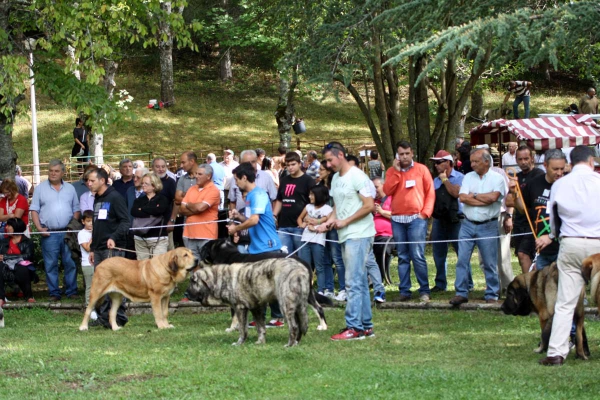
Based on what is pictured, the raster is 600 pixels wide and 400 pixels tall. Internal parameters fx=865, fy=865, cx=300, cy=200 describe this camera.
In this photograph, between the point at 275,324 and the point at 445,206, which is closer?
the point at 275,324

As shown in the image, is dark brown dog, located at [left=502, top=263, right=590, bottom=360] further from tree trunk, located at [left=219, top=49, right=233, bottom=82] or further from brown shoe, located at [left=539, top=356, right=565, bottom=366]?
tree trunk, located at [left=219, top=49, right=233, bottom=82]

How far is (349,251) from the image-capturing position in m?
9.05

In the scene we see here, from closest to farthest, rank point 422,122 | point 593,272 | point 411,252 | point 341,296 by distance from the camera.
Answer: point 593,272 < point 411,252 < point 341,296 < point 422,122

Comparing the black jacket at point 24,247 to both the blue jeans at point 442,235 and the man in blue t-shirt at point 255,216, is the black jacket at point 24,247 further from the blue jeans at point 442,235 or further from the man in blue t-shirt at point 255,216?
the blue jeans at point 442,235

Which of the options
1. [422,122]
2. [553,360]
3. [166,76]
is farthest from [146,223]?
[166,76]

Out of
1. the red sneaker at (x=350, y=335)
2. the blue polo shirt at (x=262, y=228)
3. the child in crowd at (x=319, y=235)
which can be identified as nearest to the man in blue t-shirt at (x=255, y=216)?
the blue polo shirt at (x=262, y=228)

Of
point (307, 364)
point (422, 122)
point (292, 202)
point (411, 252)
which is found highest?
point (422, 122)

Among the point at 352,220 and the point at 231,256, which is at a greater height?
the point at 352,220

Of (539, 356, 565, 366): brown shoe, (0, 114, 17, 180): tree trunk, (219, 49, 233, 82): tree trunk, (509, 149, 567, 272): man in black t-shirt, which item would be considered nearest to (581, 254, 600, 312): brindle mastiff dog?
(539, 356, 565, 366): brown shoe

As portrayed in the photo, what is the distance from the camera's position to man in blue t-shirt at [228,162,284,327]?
9.96 meters

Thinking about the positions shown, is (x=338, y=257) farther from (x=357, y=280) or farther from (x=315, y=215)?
(x=357, y=280)

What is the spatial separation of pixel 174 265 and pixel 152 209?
68.3 inches

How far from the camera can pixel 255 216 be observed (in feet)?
32.5

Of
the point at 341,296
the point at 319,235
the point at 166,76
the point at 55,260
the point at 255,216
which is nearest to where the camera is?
the point at 255,216
